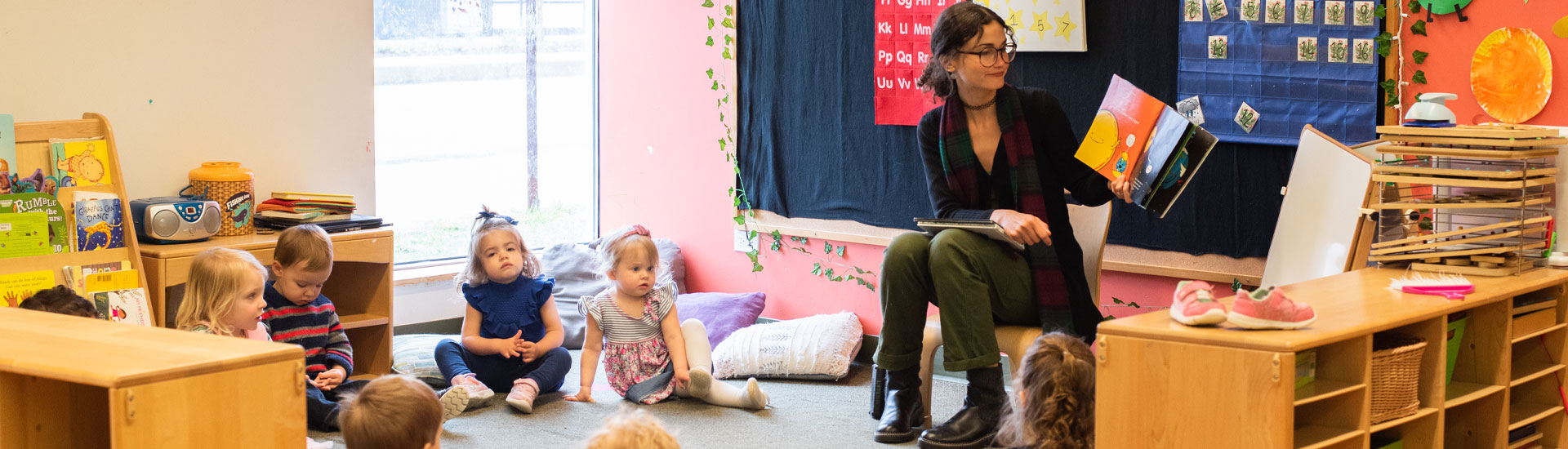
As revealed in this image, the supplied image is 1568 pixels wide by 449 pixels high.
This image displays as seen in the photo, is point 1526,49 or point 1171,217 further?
point 1171,217

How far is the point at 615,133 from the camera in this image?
521 cm

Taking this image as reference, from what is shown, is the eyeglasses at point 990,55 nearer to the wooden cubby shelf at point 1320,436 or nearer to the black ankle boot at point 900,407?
Answer: the black ankle boot at point 900,407

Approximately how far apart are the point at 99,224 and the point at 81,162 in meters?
0.19

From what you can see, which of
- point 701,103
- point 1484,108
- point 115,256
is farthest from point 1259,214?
point 115,256

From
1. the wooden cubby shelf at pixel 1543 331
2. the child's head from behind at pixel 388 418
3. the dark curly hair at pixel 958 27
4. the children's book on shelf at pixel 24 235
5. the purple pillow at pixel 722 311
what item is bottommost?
the purple pillow at pixel 722 311

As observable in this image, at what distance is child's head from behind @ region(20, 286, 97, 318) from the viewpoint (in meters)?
2.79

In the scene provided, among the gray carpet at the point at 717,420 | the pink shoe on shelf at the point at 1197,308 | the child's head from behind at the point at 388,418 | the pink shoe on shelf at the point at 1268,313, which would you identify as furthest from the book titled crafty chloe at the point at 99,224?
the pink shoe on shelf at the point at 1268,313

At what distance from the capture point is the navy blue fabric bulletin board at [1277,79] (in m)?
3.22

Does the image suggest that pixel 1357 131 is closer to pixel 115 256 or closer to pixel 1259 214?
pixel 1259 214

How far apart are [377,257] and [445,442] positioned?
0.84m

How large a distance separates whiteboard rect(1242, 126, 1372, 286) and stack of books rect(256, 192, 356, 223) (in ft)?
8.71

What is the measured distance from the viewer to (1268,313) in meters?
2.10

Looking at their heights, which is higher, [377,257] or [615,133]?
[615,133]

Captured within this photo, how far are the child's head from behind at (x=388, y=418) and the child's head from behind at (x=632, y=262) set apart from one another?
1680mm
